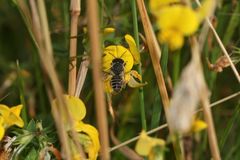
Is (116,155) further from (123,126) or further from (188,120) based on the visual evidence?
(188,120)

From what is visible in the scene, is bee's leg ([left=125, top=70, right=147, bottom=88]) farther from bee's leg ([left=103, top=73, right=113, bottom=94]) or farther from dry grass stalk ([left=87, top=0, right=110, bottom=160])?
dry grass stalk ([left=87, top=0, right=110, bottom=160])

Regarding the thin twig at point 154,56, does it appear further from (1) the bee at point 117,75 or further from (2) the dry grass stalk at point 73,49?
(2) the dry grass stalk at point 73,49

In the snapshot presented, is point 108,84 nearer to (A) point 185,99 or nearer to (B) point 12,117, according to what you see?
(B) point 12,117

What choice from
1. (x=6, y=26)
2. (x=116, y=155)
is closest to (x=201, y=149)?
(x=116, y=155)

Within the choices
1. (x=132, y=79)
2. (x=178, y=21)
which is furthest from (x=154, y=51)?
(x=178, y=21)

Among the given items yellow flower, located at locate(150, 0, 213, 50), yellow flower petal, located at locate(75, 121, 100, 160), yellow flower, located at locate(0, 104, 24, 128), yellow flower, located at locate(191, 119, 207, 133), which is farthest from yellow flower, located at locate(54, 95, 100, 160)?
yellow flower, located at locate(150, 0, 213, 50)

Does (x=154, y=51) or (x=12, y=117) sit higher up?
(x=154, y=51)
